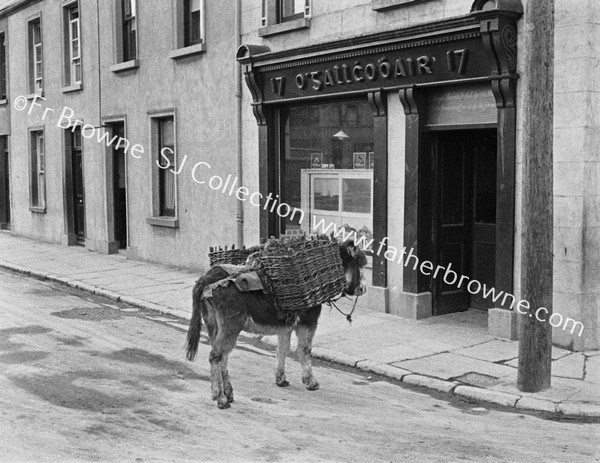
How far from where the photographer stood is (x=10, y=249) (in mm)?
19875

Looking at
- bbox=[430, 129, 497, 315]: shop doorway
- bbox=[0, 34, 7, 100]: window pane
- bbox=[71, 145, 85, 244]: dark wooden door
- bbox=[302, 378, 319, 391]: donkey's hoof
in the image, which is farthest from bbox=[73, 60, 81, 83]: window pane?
bbox=[302, 378, 319, 391]: donkey's hoof

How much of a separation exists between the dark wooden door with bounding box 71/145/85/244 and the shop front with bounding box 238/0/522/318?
28.6 feet

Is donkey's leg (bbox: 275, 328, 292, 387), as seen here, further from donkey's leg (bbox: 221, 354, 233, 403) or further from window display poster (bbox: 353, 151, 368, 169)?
window display poster (bbox: 353, 151, 368, 169)

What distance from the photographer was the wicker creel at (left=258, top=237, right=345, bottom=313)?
267 inches

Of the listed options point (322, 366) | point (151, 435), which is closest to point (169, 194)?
point (322, 366)

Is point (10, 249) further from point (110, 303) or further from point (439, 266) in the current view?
point (439, 266)

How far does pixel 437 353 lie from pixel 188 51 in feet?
28.1

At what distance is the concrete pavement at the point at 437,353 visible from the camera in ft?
23.6

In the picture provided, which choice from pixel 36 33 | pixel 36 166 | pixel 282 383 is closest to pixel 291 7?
pixel 282 383

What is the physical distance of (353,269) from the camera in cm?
737

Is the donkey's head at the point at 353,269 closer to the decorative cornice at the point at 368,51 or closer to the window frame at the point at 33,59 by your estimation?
the decorative cornice at the point at 368,51

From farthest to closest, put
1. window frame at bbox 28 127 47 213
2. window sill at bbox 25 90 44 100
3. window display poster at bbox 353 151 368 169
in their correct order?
1. window frame at bbox 28 127 47 213
2. window sill at bbox 25 90 44 100
3. window display poster at bbox 353 151 368 169

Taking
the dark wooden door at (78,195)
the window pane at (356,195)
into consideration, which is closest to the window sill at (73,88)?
the dark wooden door at (78,195)

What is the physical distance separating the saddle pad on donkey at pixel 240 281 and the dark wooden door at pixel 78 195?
14028 mm
